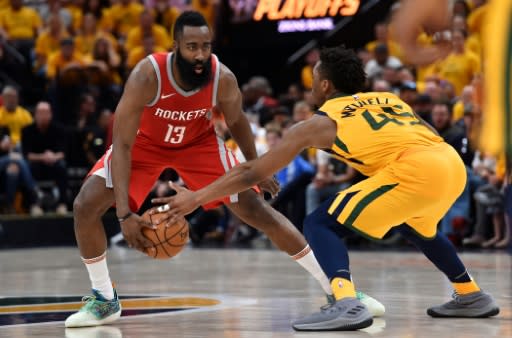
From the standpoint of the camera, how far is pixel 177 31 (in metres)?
5.30

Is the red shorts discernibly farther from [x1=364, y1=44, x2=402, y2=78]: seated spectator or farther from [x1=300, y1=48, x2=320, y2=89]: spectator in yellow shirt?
[x1=300, y1=48, x2=320, y2=89]: spectator in yellow shirt

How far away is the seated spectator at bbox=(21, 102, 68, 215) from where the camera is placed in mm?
12961

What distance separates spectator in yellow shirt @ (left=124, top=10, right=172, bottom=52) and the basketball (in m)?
10.1

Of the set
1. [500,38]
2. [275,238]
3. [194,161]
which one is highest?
[500,38]

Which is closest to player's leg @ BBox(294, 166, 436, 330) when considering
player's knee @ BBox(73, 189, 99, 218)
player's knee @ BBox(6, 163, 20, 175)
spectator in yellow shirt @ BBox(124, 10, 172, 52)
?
player's knee @ BBox(73, 189, 99, 218)

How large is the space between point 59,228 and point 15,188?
2.64 ft

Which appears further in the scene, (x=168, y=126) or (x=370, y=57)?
(x=370, y=57)

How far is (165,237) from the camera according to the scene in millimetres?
4926

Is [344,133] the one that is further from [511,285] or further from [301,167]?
[301,167]

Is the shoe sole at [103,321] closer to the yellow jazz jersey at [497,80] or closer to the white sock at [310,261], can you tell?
the white sock at [310,261]

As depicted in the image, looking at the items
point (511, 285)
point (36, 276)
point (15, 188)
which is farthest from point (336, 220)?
point (15, 188)

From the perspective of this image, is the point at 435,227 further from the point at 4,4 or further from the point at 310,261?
the point at 4,4

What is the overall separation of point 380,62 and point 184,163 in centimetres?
805

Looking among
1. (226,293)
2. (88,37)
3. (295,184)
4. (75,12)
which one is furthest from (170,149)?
(75,12)
